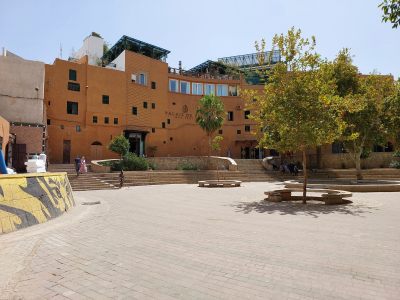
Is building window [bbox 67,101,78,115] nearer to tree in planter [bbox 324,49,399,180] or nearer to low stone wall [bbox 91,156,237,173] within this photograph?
low stone wall [bbox 91,156,237,173]

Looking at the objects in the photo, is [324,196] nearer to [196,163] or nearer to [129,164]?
[129,164]

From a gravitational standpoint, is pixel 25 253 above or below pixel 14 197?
below

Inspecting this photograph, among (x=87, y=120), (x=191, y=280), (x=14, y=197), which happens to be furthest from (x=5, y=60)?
(x=191, y=280)

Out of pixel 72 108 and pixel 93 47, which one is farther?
pixel 93 47

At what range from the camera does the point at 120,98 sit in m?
36.9

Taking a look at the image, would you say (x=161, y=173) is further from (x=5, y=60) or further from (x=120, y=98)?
(x=5, y=60)

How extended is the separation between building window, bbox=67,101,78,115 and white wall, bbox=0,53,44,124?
18.8 feet

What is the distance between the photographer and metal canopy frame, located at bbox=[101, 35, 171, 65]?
39775 mm

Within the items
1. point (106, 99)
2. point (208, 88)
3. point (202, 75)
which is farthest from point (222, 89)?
point (106, 99)

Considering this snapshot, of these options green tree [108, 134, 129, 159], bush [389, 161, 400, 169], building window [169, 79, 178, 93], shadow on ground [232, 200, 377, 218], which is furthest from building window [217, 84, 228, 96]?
shadow on ground [232, 200, 377, 218]

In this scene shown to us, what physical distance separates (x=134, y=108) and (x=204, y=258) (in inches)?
1362

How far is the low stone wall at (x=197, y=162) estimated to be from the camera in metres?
31.5

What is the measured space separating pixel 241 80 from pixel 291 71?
33.7 meters

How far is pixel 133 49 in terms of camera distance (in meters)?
41.3
